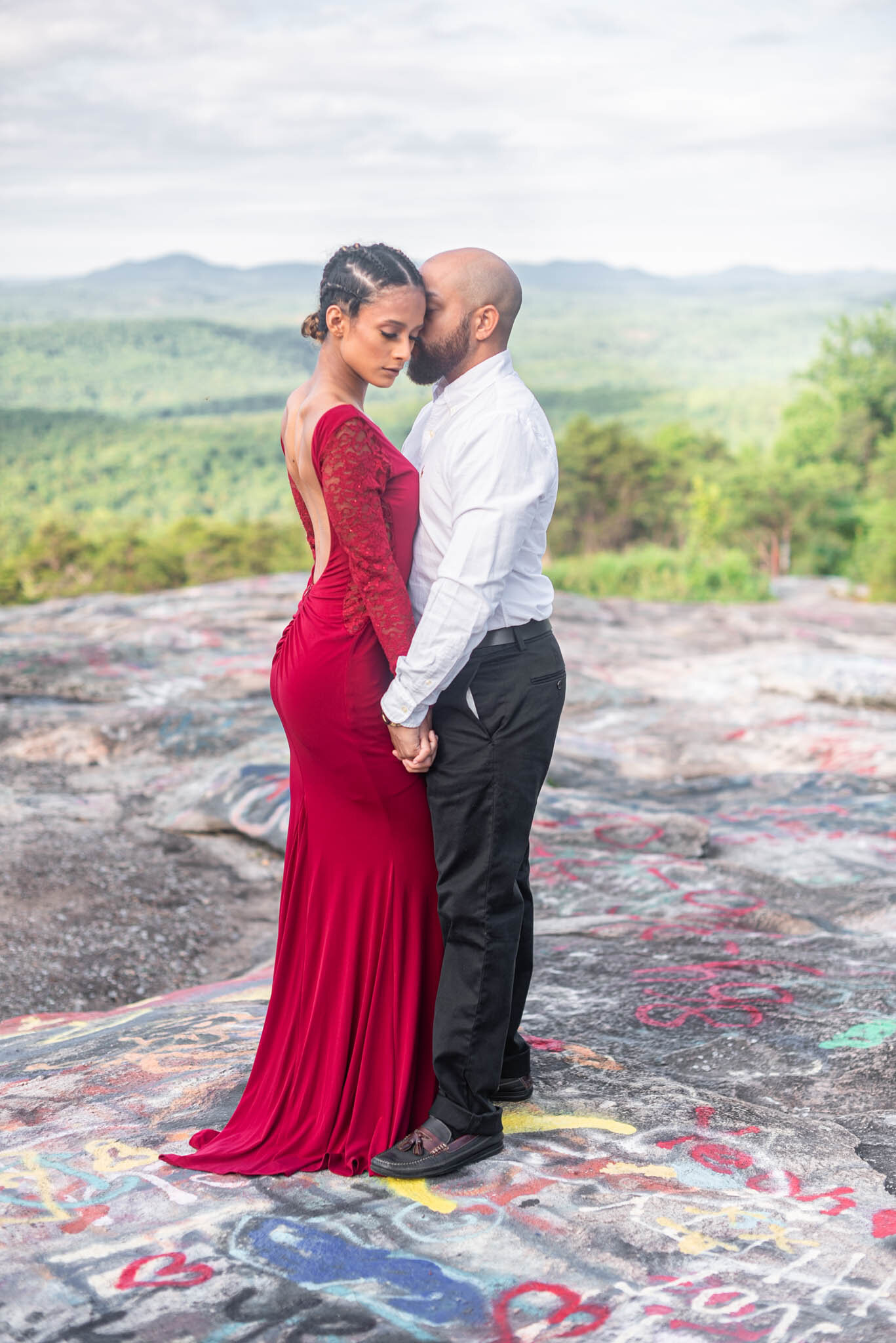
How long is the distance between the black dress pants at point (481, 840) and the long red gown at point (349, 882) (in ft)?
0.35

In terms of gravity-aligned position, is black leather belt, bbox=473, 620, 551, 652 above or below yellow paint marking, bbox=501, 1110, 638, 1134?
above

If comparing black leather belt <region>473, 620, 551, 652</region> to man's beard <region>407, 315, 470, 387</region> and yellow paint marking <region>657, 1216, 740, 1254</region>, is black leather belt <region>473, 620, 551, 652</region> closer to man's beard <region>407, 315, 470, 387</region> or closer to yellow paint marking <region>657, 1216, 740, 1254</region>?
man's beard <region>407, 315, 470, 387</region>

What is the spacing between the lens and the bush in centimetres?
2173

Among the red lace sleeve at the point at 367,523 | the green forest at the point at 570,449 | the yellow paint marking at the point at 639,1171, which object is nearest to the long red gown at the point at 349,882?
the red lace sleeve at the point at 367,523

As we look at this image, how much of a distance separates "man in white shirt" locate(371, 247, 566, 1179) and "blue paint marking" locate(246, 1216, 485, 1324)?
0.24m

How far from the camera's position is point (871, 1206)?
2.43 m

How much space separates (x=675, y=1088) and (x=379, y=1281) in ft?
3.73

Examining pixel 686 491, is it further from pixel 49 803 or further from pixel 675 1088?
pixel 675 1088

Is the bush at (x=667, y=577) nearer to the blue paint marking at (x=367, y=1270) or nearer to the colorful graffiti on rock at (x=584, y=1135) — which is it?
the colorful graffiti on rock at (x=584, y=1135)

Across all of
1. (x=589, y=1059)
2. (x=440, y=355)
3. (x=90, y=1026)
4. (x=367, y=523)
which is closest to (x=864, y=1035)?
(x=589, y=1059)

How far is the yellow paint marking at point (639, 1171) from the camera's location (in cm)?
251

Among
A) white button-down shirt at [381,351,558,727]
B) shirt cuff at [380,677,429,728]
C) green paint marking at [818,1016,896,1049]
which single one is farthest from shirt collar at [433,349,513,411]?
green paint marking at [818,1016,896,1049]

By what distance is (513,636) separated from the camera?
253cm

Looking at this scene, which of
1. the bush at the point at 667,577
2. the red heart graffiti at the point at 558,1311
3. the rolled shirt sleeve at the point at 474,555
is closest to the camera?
the red heart graffiti at the point at 558,1311
